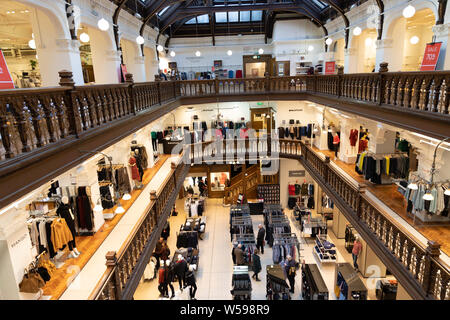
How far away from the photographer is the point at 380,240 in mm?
7383

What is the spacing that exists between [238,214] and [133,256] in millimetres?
9851

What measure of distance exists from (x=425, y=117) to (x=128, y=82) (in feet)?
25.3

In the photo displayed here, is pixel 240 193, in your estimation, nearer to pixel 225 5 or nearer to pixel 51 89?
pixel 225 5

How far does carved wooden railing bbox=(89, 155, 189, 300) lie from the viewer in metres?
5.38

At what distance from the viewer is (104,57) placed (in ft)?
37.1

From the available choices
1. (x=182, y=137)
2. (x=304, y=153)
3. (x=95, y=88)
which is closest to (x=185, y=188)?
(x=182, y=137)

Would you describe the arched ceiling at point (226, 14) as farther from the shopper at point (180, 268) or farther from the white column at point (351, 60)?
the shopper at point (180, 268)

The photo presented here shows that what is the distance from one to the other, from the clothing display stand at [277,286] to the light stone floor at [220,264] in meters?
0.71

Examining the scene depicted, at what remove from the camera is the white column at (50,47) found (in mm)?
7906

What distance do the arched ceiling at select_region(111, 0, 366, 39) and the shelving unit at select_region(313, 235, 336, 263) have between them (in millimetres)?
10398

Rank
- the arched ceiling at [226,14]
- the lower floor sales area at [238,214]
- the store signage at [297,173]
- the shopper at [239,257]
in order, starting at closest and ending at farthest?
the lower floor sales area at [238,214], the shopper at [239,257], the arched ceiling at [226,14], the store signage at [297,173]

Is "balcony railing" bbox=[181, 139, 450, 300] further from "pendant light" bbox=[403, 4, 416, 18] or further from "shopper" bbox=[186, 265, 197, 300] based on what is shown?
"shopper" bbox=[186, 265, 197, 300]

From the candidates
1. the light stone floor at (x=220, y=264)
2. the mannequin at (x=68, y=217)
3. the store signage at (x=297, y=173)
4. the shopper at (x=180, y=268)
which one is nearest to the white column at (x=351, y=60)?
the store signage at (x=297, y=173)

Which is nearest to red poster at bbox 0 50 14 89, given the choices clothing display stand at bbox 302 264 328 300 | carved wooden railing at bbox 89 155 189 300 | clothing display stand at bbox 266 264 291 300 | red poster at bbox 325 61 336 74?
carved wooden railing at bbox 89 155 189 300
